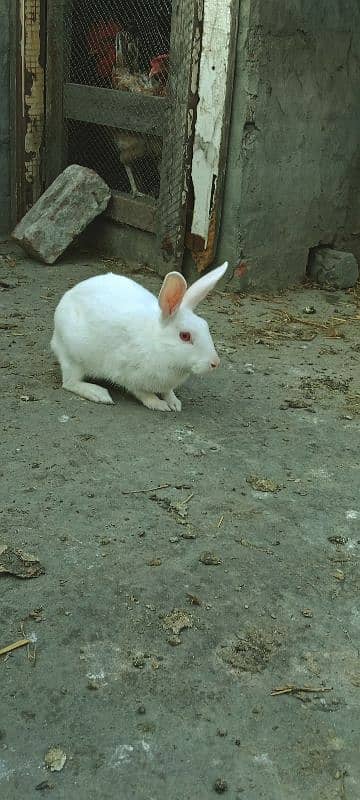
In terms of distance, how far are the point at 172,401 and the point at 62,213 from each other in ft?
9.09

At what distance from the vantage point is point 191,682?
2.31 m

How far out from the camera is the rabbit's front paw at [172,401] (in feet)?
13.3

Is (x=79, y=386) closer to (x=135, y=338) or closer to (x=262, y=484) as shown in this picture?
(x=135, y=338)

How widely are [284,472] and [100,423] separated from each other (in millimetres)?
832

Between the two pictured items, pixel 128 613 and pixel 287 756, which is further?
pixel 128 613

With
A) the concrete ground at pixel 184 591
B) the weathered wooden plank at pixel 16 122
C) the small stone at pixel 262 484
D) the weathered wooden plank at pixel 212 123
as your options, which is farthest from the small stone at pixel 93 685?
the weathered wooden plank at pixel 16 122

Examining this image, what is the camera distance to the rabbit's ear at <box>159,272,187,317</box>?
12.1 ft

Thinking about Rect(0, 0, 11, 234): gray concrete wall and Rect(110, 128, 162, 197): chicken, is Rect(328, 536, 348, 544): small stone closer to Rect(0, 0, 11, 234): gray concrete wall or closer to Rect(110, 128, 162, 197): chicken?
Rect(110, 128, 162, 197): chicken

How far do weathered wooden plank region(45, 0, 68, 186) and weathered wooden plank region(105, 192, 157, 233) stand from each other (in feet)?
2.31

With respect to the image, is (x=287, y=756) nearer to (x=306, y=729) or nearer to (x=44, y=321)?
(x=306, y=729)

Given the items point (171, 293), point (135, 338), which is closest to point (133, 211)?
point (135, 338)

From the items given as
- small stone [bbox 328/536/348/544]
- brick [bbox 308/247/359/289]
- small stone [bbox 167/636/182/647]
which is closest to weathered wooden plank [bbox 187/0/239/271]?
brick [bbox 308/247/359/289]

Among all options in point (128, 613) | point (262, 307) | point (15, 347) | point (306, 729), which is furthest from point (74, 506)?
point (262, 307)

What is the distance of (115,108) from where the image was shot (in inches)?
246
